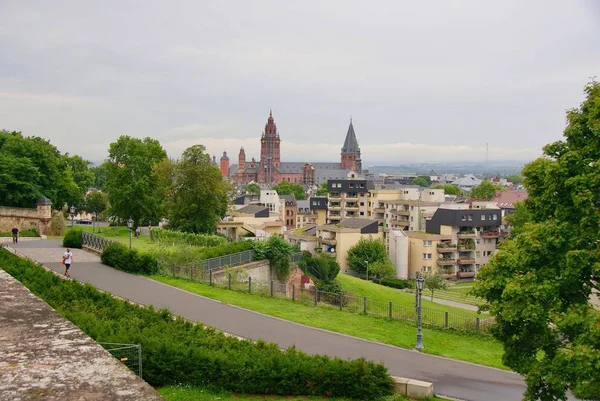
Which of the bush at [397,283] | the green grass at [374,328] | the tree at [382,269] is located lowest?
the bush at [397,283]

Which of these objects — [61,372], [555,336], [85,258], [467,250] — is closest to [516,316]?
[555,336]

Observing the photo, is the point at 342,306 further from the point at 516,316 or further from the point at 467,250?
the point at 467,250

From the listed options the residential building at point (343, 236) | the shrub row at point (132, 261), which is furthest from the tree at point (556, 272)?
the residential building at point (343, 236)

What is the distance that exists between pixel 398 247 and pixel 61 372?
58.6 metres

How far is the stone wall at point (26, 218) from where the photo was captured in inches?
1822

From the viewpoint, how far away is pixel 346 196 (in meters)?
89.9

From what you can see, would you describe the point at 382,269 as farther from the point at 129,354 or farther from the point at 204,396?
the point at 129,354

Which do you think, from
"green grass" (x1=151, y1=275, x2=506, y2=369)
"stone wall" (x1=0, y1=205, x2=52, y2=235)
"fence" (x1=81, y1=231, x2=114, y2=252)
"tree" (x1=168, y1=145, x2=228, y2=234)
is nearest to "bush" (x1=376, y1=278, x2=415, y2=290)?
"tree" (x1=168, y1=145, x2=228, y2=234)

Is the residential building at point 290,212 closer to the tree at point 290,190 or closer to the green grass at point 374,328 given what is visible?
the tree at point 290,190

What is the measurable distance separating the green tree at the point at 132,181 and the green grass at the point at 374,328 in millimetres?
25663

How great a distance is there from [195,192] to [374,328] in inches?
1060

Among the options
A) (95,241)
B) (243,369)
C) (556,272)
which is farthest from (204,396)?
(95,241)

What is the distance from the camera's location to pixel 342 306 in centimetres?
2272

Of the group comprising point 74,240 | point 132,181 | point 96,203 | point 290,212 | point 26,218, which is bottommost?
point 290,212
